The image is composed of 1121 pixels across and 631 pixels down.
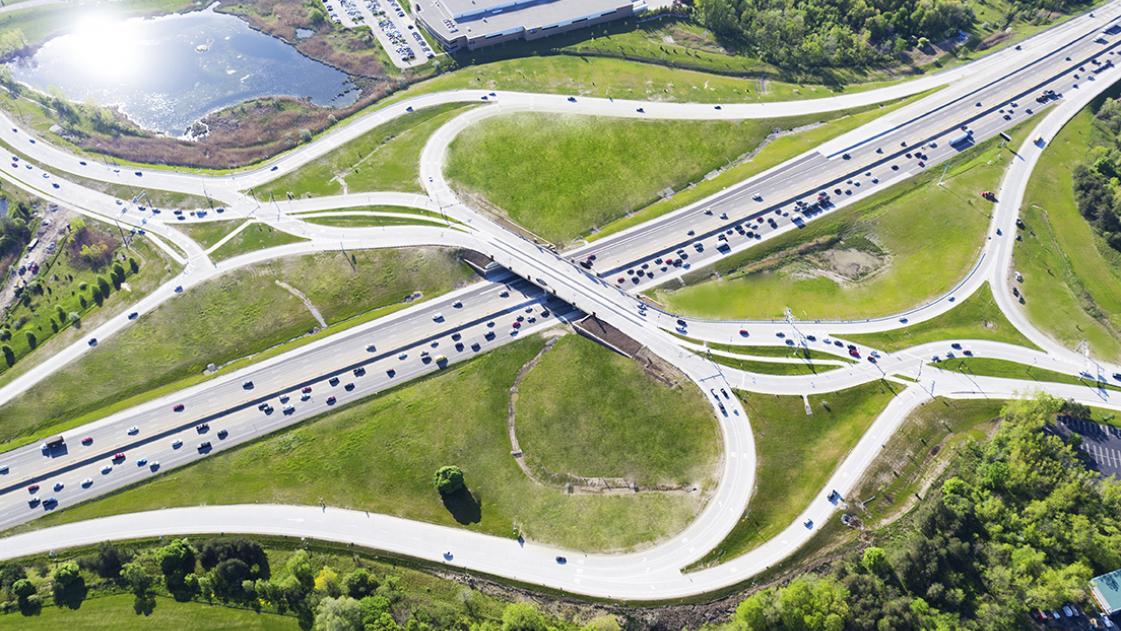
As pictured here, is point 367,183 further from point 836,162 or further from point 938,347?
point 938,347


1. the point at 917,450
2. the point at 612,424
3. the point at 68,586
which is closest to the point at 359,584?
the point at 68,586

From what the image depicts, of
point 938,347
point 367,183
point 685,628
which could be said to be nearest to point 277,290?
point 367,183

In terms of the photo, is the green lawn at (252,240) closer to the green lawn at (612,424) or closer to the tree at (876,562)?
the green lawn at (612,424)

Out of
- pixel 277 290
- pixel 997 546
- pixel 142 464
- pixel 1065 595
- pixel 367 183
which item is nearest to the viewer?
pixel 1065 595

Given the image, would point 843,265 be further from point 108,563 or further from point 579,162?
point 108,563

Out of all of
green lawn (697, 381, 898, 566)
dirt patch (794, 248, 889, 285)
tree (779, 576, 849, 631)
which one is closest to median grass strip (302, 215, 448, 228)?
green lawn (697, 381, 898, 566)
